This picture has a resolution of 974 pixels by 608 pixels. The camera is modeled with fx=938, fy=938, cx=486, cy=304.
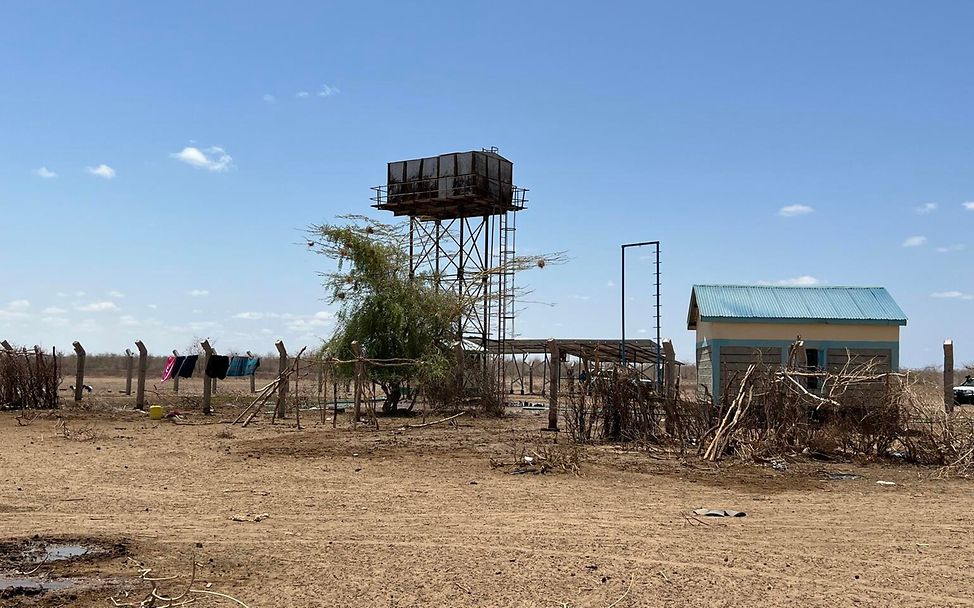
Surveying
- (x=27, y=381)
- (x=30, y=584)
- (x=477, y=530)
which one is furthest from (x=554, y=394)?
(x=27, y=381)

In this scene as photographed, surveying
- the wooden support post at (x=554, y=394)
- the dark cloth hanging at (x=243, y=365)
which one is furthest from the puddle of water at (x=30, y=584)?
the dark cloth hanging at (x=243, y=365)

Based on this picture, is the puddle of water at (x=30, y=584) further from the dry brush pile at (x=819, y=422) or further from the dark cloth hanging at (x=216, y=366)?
the dark cloth hanging at (x=216, y=366)

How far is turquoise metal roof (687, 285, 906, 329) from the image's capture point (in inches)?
848

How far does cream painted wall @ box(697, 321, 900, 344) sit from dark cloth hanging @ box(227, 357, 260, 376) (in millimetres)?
18722

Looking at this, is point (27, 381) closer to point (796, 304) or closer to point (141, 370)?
point (141, 370)

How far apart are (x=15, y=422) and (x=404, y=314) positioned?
964 cm

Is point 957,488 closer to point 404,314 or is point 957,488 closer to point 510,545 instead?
point 510,545

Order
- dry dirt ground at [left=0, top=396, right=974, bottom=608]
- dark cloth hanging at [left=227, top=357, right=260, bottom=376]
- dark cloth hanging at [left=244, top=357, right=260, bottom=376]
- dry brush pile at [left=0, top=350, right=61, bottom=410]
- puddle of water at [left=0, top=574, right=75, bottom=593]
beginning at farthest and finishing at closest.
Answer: dark cloth hanging at [left=244, top=357, right=260, bottom=376] → dark cloth hanging at [left=227, top=357, right=260, bottom=376] → dry brush pile at [left=0, top=350, right=61, bottom=410] → dry dirt ground at [left=0, top=396, right=974, bottom=608] → puddle of water at [left=0, top=574, right=75, bottom=593]

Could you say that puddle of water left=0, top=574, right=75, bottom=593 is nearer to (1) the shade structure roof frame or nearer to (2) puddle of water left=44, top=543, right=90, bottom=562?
(2) puddle of water left=44, top=543, right=90, bottom=562

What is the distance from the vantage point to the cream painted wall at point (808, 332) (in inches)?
850

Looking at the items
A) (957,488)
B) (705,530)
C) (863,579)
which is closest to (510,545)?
(705,530)

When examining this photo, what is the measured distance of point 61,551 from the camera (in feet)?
24.6

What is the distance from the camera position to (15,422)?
2073cm

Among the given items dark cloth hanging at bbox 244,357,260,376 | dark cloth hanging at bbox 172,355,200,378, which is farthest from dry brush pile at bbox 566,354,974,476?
dark cloth hanging at bbox 244,357,260,376
